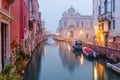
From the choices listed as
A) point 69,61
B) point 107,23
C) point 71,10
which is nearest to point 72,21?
point 71,10

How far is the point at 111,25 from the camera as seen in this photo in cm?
2938

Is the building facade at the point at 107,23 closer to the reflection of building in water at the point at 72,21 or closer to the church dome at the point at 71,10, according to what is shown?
the reflection of building in water at the point at 72,21

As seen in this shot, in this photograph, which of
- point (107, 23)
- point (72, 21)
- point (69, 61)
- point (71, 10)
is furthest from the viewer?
point (71, 10)

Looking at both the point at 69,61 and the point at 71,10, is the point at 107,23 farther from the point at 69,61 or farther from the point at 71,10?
the point at 71,10

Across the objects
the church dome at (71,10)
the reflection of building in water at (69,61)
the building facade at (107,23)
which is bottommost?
the reflection of building in water at (69,61)

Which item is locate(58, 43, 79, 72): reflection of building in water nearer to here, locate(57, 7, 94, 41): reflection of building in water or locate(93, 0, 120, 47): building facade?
locate(93, 0, 120, 47): building facade

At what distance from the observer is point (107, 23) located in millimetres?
30891

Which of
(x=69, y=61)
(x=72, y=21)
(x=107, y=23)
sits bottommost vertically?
(x=69, y=61)

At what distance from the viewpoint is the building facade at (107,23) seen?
89.1ft

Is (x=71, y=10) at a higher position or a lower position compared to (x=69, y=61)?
higher

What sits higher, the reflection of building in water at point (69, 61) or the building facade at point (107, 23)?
the building facade at point (107, 23)

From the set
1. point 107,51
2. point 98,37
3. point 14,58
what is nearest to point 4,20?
point 14,58

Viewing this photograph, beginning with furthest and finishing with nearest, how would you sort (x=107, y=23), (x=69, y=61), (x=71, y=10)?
(x=71, y=10), (x=107, y=23), (x=69, y=61)

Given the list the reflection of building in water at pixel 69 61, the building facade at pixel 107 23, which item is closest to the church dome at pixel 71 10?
the building facade at pixel 107 23
